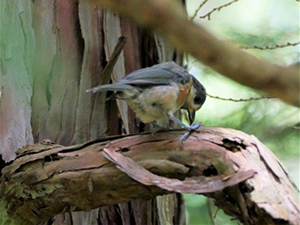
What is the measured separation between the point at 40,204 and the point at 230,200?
1.67ft

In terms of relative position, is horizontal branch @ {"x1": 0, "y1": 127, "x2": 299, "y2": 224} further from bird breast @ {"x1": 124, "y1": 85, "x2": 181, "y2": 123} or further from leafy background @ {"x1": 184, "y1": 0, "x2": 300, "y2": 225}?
leafy background @ {"x1": 184, "y1": 0, "x2": 300, "y2": 225}

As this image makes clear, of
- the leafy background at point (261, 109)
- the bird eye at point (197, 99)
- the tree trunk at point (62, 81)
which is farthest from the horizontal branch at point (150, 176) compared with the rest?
the leafy background at point (261, 109)

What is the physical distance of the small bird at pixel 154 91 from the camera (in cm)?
140

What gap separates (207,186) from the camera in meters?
0.99

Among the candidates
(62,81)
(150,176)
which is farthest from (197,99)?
(150,176)

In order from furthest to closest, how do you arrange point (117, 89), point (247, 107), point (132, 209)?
point (247, 107) → point (132, 209) → point (117, 89)

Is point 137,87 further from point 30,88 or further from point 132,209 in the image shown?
point 132,209

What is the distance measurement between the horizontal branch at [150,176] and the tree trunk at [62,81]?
0.15 metres

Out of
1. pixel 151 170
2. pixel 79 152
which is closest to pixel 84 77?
pixel 79 152

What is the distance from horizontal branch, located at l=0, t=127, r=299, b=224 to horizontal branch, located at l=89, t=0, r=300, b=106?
468mm

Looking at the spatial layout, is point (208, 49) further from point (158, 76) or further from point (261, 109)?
point (261, 109)

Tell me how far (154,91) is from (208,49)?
968 millimetres

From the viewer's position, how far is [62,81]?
5.41 feet

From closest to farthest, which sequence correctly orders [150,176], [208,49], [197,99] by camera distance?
[208,49] → [150,176] → [197,99]
